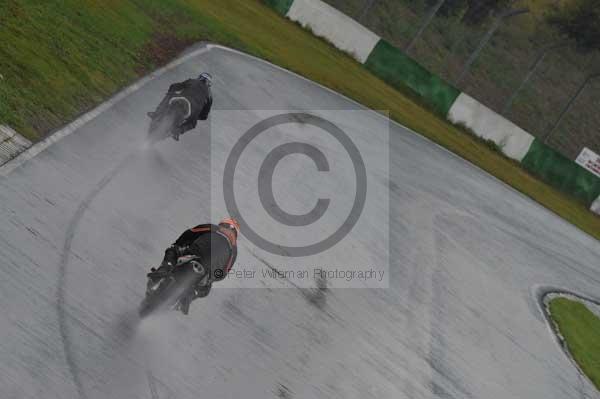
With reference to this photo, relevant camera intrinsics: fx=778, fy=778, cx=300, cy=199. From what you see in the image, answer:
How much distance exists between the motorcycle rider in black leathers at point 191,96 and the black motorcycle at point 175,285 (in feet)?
18.6

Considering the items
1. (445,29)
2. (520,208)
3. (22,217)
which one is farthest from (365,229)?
(445,29)

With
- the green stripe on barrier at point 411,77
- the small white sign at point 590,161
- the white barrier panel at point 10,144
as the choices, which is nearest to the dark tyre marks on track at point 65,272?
the white barrier panel at point 10,144

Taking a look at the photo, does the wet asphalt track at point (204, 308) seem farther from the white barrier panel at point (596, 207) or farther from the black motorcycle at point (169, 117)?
the white barrier panel at point (596, 207)

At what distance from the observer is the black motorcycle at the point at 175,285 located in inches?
355

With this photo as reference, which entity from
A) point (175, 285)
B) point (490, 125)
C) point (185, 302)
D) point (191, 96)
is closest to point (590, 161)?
point (490, 125)

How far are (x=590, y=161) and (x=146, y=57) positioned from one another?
24.5 meters

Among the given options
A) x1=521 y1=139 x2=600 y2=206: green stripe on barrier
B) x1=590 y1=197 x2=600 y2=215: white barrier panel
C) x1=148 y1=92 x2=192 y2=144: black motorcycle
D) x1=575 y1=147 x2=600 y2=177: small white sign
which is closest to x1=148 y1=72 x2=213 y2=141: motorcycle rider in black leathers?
x1=148 y1=92 x2=192 y2=144: black motorcycle

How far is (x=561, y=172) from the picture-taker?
36.6 metres

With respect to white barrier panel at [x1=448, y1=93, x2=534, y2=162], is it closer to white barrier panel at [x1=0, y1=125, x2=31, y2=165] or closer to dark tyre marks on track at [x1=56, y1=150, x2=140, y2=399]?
dark tyre marks on track at [x1=56, y1=150, x2=140, y2=399]

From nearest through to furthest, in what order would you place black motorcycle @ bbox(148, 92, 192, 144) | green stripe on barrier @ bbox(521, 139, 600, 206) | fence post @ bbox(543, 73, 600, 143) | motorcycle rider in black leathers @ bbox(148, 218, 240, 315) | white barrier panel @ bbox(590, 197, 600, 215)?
motorcycle rider in black leathers @ bbox(148, 218, 240, 315) → black motorcycle @ bbox(148, 92, 192, 144) → fence post @ bbox(543, 73, 600, 143) → green stripe on barrier @ bbox(521, 139, 600, 206) → white barrier panel @ bbox(590, 197, 600, 215)

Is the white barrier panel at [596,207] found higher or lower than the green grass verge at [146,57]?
higher

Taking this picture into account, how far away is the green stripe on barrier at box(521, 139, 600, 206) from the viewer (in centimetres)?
3619

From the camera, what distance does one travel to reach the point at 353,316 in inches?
516

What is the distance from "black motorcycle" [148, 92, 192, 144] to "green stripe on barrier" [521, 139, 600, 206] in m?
24.7
